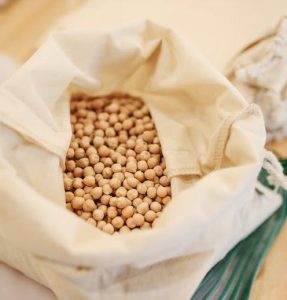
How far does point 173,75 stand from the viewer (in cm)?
56

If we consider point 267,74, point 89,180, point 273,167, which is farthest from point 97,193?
point 267,74

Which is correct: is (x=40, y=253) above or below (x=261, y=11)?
below

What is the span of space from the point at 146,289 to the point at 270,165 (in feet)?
0.68

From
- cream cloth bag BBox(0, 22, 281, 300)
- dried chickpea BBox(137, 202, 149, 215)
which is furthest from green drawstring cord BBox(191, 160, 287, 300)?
dried chickpea BBox(137, 202, 149, 215)

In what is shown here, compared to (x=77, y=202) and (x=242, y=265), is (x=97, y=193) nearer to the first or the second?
(x=77, y=202)

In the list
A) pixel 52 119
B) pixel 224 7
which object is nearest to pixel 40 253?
pixel 52 119

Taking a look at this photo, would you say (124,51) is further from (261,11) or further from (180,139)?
(261,11)

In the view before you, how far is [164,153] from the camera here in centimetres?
53

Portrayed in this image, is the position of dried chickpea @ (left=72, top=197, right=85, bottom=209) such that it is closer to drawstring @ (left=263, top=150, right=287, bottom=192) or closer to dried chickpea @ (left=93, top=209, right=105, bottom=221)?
dried chickpea @ (left=93, top=209, right=105, bottom=221)

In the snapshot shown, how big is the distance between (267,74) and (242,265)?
0.29m

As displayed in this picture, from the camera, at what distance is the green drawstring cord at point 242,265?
0.56 metres

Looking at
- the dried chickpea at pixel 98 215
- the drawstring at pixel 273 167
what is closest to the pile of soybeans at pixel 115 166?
the dried chickpea at pixel 98 215

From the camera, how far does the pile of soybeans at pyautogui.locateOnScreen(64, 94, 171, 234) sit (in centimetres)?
50

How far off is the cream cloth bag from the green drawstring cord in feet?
0.11
